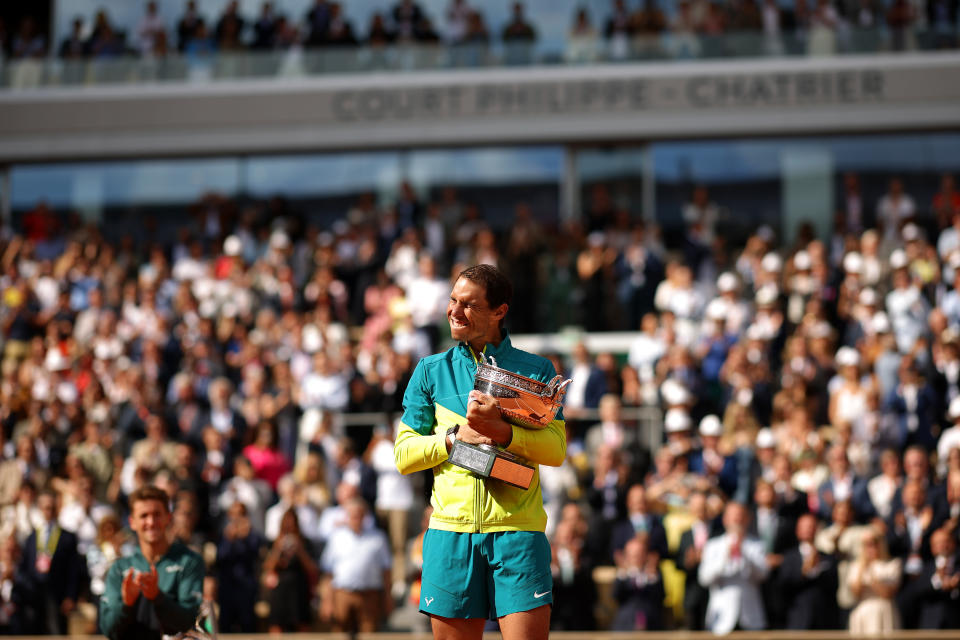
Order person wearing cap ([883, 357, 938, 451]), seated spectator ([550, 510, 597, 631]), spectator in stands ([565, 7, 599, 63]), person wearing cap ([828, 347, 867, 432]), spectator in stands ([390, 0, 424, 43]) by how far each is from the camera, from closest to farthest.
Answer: seated spectator ([550, 510, 597, 631]) < person wearing cap ([883, 357, 938, 451]) < person wearing cap ([828, 347, 867, 432]) < spectator in stands ([565, 7, 599, 63]) < spectator in stands ([390, 0, 424, 43])

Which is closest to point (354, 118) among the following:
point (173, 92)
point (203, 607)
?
point (173, 92)

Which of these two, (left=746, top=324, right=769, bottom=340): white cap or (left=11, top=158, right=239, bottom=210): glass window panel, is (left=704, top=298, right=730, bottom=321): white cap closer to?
(left=746, top=324, right=769, bottom=340): white cap

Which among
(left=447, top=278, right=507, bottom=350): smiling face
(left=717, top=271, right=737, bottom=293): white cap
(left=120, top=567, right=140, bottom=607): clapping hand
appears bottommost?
(left=120, top=567, right=140, bottom=607): clapping hand

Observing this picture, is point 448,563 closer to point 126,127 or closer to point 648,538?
point 648,538

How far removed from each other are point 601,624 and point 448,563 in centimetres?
671

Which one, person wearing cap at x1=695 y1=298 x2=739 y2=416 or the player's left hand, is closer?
the player's left hand

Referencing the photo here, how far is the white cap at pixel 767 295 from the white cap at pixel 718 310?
0.36 meters

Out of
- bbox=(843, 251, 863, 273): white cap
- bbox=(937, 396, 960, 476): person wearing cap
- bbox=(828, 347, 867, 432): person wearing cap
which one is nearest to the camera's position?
bbox=(937, 396, 960, 476): person wearing cap

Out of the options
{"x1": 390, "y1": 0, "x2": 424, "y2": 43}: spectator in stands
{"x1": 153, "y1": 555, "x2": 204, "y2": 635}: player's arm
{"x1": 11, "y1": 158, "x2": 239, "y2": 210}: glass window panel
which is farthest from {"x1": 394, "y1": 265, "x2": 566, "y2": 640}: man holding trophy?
{"x1": 11, "y1": 158, "x2": 239, "y2": 210}: glass window panel

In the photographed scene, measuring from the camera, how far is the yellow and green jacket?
14.5 feet

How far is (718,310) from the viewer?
537 inches

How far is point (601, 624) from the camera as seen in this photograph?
1080 cm

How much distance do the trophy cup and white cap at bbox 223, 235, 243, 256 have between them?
42.5 ft

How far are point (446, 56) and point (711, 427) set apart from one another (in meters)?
10.3
